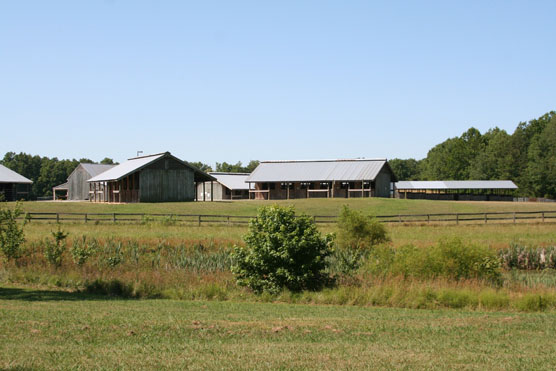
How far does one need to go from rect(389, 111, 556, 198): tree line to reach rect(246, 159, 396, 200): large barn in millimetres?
40955

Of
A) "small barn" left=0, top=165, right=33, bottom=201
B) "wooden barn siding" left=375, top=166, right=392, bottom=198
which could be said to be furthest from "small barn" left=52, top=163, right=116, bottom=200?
"wooden barn siding" left=375, top=166, right=392, bottom=198

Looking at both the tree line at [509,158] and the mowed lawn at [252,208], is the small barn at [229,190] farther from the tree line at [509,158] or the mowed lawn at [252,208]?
the tree line at [509,158]

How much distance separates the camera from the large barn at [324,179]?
7112 centimetres

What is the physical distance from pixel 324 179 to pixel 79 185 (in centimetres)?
3902

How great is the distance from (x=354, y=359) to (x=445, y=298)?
8.26 metres

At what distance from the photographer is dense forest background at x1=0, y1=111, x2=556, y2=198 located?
104 m

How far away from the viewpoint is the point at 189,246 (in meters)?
29.8

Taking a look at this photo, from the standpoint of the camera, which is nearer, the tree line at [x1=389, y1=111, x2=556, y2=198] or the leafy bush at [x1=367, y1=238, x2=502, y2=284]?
the leafy bush at [x1=367, y1=238, x2=502, y2=284]

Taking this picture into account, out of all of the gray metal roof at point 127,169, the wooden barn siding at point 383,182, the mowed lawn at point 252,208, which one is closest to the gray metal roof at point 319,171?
the wooden barn siding at point 383,182

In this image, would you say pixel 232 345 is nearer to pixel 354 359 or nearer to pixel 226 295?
pixel 354 359

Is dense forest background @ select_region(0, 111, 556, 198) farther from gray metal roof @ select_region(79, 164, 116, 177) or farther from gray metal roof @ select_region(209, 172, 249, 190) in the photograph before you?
gray metal roof @ select_region(209, 172, 249, 190)

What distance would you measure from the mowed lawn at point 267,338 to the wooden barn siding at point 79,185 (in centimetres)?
7184

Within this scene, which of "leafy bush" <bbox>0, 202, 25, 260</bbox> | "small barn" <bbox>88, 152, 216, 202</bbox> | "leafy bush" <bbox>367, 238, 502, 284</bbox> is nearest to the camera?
"leafy bush" <bbox>367, 238, 502, 284</bbox>

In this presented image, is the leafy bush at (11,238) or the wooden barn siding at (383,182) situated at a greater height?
the wooden barn siding at (383,182)
